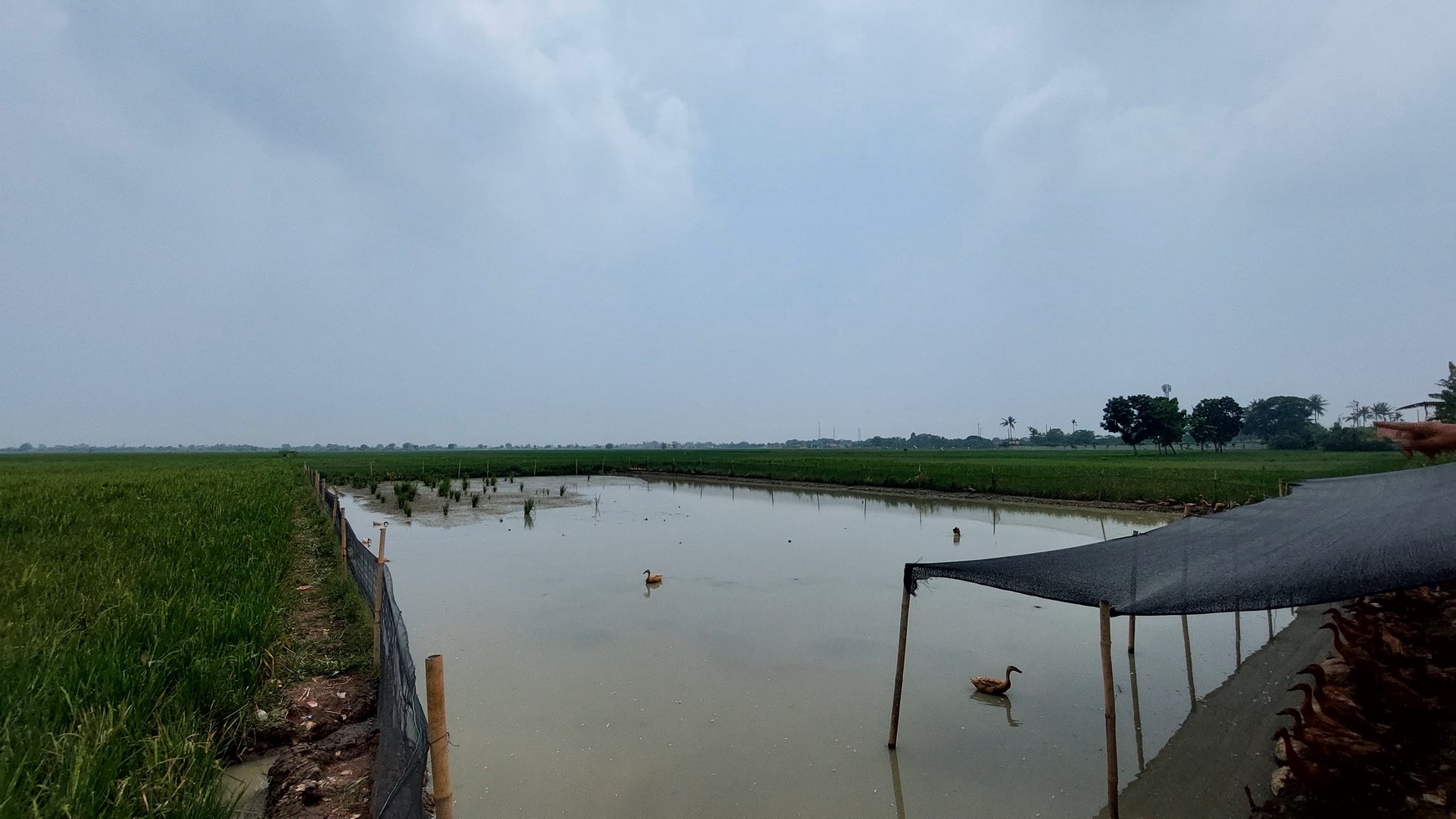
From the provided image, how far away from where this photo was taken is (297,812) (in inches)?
132

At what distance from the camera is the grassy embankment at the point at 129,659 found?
2.53 m

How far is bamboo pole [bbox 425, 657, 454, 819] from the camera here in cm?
264

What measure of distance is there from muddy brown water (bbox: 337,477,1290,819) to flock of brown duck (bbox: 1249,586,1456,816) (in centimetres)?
96

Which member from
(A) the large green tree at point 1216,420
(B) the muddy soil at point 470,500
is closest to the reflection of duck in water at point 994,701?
(B) the muddy soil at point 470,500

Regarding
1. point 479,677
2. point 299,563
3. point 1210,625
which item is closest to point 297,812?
point 479,677

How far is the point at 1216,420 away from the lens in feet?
213

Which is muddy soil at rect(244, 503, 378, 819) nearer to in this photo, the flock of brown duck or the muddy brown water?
the muddy brown water

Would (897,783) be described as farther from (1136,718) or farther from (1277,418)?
(1277,418)

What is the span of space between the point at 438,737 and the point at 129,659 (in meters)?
2.22

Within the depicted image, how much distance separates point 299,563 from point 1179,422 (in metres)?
68.2

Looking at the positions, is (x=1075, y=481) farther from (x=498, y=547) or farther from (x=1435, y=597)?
(x=498, y=547)

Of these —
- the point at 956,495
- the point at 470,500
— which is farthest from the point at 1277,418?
the point at 470,500

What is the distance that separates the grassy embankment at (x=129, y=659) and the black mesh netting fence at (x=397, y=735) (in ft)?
2.36

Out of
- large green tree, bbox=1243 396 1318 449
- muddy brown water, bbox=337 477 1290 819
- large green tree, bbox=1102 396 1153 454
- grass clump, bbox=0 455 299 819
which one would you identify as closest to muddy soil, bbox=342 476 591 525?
muddy brown water, bbox=337 477 1290 819
